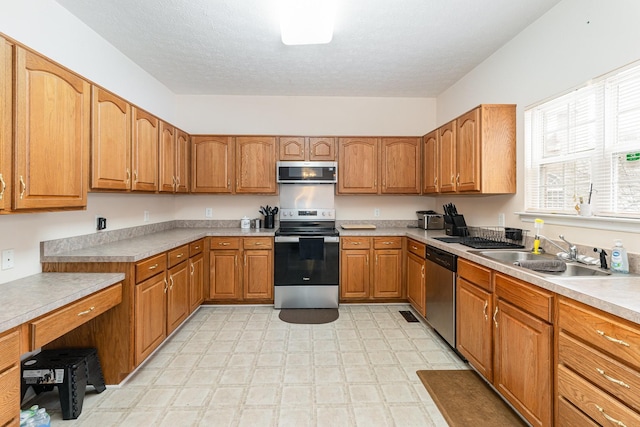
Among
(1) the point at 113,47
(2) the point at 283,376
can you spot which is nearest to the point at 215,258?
(2) the point at 283,376

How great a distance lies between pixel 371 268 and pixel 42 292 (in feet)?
10.0

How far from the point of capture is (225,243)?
370cm

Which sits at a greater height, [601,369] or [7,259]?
[7,259]

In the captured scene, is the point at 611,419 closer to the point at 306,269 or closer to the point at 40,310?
the point at 40,310

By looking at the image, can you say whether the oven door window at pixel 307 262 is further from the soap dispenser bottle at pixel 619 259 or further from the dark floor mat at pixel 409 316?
the soap dispenser bottle at pixel 619 259

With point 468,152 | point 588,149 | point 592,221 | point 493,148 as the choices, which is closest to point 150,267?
point 468,152

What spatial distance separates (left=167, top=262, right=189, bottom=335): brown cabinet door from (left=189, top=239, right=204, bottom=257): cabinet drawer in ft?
0.52

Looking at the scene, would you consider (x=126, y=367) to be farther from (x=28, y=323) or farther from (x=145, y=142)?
(x=145, y=142)

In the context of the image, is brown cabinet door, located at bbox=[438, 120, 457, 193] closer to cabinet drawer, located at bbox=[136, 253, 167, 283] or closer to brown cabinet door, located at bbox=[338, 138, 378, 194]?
brown cabinet door, located at bbox=[338, 138, 378, 194]

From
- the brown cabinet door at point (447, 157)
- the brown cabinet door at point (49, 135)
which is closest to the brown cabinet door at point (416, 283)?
the brown cabinet door at point (447, 157)

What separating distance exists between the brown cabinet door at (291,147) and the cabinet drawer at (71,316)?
244cm

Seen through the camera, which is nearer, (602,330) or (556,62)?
(602,330)

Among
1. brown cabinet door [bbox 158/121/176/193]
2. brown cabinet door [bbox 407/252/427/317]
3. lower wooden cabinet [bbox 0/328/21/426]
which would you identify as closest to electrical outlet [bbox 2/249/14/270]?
lower wooden cabinet [bbox 0/328/21/426]

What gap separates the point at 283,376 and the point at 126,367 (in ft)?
3.65
